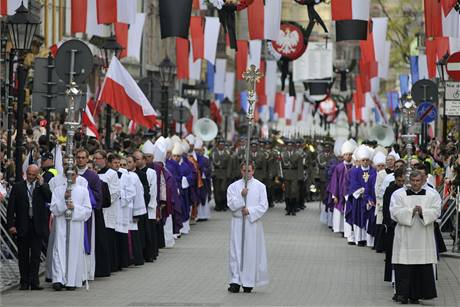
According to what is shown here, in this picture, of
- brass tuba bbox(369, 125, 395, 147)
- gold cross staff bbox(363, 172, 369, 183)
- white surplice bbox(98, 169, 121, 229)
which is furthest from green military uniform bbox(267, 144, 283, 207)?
white surplice bbox(98, 169, 121, 229)

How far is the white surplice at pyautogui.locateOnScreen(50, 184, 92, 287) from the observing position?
67.7 feet

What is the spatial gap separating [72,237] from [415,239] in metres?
4.32

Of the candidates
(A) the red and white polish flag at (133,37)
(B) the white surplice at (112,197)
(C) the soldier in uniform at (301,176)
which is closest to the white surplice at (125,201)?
(B) the white surplice at (112,197)

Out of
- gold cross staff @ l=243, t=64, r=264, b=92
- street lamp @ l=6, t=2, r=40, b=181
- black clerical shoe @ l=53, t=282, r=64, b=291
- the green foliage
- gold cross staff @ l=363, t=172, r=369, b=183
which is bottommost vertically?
black clerical shoe @ l=53, t=282, r=64, b=291

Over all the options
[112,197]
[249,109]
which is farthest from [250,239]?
[112,197]

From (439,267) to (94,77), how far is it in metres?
36.2

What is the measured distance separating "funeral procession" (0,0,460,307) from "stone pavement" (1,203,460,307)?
3cm

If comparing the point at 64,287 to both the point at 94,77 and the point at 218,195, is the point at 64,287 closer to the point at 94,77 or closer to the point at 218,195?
the point at 218,195

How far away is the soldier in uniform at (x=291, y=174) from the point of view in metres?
40.5

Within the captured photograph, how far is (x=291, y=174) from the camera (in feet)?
136

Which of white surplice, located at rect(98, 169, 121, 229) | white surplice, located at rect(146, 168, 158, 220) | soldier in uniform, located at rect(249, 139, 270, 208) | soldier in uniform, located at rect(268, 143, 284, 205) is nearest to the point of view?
white surplice, located at rect(98, 169, 121, 229)

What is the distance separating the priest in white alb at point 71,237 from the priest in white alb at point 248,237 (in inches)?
71.8

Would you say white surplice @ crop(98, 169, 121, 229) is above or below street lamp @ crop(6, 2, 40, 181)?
below

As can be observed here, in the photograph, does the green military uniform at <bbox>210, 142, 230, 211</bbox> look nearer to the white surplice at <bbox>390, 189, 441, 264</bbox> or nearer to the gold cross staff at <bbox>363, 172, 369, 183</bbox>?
the gold cross staff at <bbox>363, 172, 369, 183</bbox>
